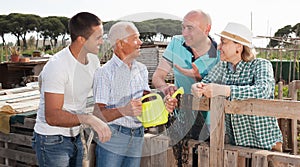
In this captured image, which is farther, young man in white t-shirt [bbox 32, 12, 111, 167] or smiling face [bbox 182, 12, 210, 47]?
smiling face [bbox 182, 12, 210, 47]

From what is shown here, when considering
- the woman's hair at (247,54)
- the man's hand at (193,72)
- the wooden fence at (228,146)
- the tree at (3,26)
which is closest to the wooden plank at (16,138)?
the wooden fence at (228,146)

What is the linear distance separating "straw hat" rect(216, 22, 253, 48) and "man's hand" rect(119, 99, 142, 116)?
724mm

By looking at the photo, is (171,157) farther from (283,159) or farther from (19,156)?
(19,156)

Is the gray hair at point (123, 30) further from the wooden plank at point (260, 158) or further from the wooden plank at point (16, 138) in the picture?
the wooden plank at point (16, 138)

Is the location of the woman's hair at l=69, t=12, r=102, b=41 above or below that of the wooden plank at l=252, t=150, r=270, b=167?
above

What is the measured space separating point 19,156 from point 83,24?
6.57ft

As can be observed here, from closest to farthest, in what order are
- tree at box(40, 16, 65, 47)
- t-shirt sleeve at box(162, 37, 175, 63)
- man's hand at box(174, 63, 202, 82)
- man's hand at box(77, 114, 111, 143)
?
man's hand at box(77, 114, 111, 143) < man's hand at box(174, 63, 202, 82) < t-shirt sleeve at box(162, 37, 175, 63) < tree at box(40, 16, 65, 47)

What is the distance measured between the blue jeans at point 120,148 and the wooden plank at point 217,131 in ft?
1.51

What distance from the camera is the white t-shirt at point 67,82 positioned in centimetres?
200

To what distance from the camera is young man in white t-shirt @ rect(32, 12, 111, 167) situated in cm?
198

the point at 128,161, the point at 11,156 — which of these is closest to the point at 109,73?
the point at 128,161

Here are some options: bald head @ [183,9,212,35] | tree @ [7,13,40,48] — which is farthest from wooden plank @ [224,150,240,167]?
tree @ [7,13,40,48]

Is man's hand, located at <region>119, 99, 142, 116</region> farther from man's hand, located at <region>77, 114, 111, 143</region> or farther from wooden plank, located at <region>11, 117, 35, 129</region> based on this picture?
wooden plank, located at <region>11, 117, 35, 129</region>

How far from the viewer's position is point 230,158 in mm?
2299
